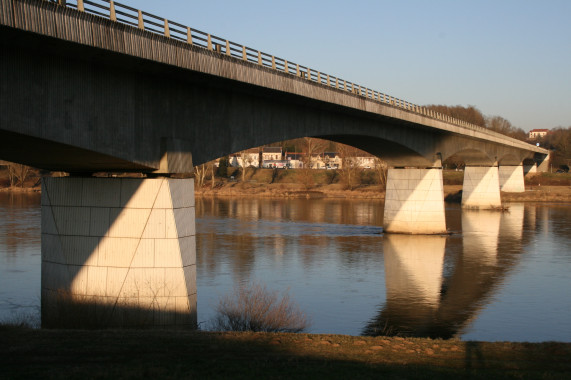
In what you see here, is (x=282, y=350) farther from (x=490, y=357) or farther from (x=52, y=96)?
(x=52, y=96)

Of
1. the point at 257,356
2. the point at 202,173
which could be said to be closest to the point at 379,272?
the point at 257,356

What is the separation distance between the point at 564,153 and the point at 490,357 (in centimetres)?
13095

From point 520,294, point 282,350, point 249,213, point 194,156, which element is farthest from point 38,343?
point 249,213

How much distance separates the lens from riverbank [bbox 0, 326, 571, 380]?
12570mm

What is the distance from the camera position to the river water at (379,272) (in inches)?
940

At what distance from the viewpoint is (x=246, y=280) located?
30141 millimetres

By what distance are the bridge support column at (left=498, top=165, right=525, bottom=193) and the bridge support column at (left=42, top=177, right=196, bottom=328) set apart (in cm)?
8336

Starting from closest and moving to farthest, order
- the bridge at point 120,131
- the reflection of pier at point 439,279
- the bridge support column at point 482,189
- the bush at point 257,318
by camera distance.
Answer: the bridge at point 120,131
the bush at point 257,318
the reflection of pier at point 439,279
the bridge support column at point 482,189

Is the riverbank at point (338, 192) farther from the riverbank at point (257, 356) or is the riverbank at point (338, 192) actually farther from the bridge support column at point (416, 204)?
the riverbank at point (257, 356)

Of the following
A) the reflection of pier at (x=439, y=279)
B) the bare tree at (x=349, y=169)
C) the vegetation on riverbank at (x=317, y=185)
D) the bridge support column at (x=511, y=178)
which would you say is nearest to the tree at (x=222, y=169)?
the vegetation on riverbank at (x=317, y=185)

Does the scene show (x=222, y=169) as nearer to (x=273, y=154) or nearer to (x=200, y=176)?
(x=200, y=176)

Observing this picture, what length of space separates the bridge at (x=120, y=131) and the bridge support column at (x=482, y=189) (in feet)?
178

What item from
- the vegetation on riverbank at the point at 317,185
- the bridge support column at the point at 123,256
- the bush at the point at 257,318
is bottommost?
the bush at the point at 257,318

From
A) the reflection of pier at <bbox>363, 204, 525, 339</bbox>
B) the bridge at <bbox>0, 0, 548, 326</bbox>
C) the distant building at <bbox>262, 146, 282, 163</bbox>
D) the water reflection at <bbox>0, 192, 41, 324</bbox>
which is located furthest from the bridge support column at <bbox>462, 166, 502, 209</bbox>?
the distant building at <bbox>262, 146, 282, 163</bbox>
